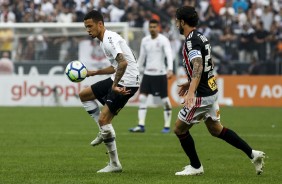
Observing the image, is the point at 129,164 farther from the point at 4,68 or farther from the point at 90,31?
the point at 4,68

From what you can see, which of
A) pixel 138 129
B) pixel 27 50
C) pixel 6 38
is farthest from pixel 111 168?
pixel 6 38

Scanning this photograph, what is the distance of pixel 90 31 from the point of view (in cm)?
1199

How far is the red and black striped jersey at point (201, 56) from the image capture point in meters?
11.0

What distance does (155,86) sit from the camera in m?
20.6

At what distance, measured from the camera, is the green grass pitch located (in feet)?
36.8

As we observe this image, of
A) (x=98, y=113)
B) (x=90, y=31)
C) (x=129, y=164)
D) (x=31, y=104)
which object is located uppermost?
(x=90, y=31)

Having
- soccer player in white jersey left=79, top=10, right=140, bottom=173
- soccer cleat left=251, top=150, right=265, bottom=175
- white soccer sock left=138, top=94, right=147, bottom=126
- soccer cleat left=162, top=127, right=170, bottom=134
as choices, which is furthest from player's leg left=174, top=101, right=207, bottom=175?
white soccer sock left=138, top=94, right=147, bottom=126

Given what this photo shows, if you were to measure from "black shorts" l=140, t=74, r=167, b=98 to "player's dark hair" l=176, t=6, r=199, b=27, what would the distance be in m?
9.32

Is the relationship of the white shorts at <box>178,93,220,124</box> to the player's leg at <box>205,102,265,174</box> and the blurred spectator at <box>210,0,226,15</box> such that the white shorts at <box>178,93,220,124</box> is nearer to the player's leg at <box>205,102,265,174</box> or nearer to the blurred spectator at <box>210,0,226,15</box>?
the player's leg at <box>205,102,265,174</box>

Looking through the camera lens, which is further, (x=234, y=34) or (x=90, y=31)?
(x=234, y=34)

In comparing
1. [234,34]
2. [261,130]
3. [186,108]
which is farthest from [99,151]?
[234,34]

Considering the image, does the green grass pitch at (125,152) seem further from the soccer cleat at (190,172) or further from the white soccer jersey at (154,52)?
the white soccer jersey at (154,52)

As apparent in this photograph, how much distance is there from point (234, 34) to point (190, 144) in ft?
71.6

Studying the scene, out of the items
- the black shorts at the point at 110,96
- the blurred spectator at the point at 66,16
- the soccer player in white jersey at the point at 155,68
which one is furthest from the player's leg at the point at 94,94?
the blurred spectator at the point at 66,16
